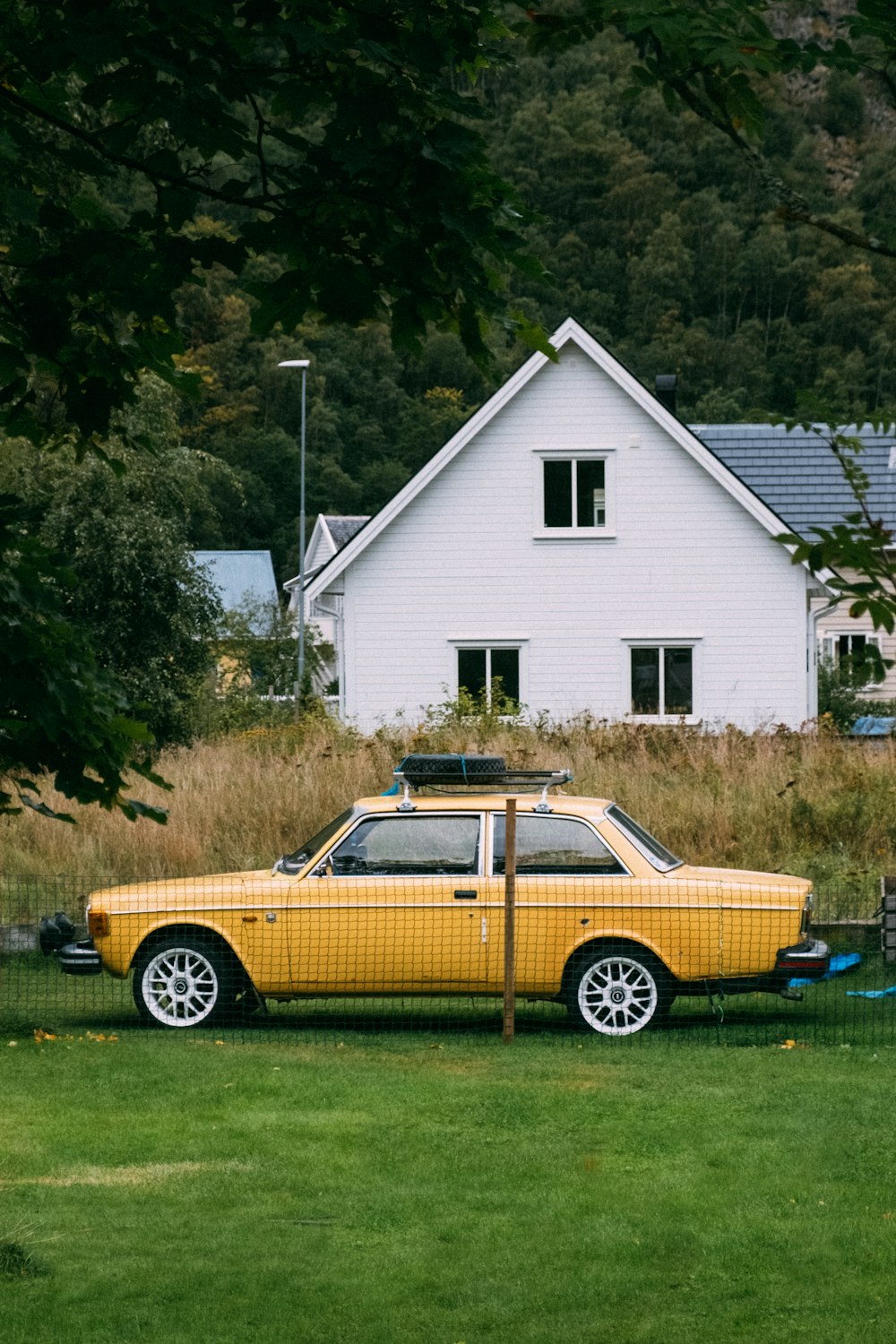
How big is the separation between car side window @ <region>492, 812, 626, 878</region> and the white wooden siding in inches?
730

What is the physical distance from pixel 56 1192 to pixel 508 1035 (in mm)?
4433

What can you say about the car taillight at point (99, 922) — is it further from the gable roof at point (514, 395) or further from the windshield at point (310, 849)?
the gable roof at point (514, 395)

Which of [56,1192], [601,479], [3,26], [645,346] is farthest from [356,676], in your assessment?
[645,346]

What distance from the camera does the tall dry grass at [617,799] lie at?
17.5 m

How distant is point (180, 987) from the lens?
484 inches

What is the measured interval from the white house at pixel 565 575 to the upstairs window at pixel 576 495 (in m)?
0.05

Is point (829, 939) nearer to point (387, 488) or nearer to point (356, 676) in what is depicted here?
point (356, 676)

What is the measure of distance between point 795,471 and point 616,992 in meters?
28.0

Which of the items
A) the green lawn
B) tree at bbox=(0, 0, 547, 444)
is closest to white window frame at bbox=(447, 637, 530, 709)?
the green lawn

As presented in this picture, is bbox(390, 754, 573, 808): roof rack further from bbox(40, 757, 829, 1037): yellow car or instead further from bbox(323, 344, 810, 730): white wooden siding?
bbox(323, 344, 810, 730): white wooden siding

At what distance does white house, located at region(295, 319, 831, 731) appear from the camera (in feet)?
102

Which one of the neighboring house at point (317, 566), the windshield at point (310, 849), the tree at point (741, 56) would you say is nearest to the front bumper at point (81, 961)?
the windshield at point (310, 849)

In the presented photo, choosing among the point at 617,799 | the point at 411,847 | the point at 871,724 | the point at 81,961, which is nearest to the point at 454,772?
the point at 411,847

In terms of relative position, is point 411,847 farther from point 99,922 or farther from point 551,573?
point 551,573
